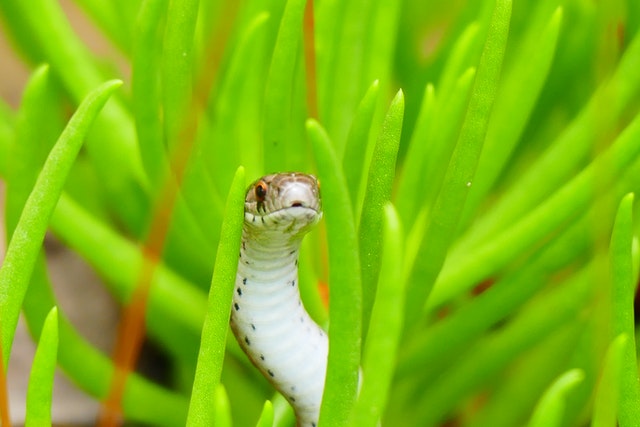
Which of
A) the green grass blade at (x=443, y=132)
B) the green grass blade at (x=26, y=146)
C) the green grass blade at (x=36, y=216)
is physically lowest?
the green grass blade at (x=36, y=216)

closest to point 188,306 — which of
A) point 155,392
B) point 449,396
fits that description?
point 155,392

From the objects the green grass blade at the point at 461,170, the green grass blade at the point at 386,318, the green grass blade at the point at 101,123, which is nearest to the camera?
the green grass blade at the point at 386,318

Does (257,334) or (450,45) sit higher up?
(450,45)

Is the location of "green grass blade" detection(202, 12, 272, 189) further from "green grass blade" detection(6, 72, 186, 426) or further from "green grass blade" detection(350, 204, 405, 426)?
"green grass blade" detection(350, 204, 405, 426)

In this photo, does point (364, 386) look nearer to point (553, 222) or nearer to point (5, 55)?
point (553, 222)

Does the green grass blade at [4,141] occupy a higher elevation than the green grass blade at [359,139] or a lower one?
higher

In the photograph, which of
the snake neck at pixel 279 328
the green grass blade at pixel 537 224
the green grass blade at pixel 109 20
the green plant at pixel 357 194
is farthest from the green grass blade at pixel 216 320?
the green grass blade at pixel 109 20

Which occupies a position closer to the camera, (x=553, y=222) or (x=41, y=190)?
(x=41, y=190)

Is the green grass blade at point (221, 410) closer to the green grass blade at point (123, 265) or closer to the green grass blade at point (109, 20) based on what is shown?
the green grass blade at point (123, 265)
